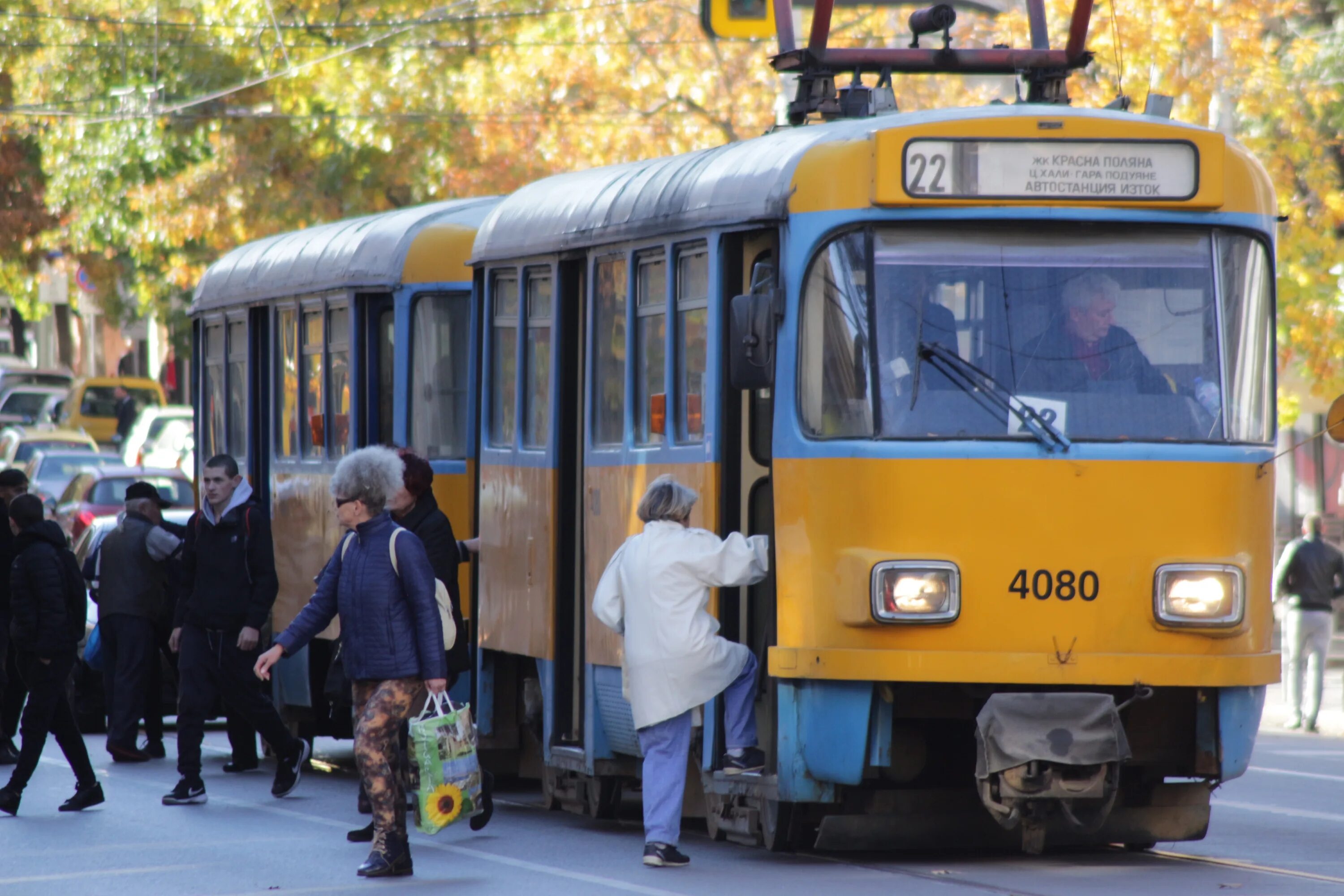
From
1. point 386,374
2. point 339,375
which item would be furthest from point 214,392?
point 386,374

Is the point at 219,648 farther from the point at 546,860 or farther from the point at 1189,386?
the point at 1189,386

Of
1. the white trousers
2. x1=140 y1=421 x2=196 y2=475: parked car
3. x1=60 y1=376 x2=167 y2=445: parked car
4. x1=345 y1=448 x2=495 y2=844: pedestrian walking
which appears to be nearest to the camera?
x1=345 y1=448 x2=495 y2=844: pedestrian walking

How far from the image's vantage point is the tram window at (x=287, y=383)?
16031 mm

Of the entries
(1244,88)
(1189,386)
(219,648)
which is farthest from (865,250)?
(1244,88)

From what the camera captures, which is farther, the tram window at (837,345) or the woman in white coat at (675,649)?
the woman in white coat at (675,649)

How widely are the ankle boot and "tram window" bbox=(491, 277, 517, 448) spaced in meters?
3.04

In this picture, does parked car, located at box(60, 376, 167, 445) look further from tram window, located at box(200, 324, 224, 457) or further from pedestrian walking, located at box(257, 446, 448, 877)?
pedestrian walking, located at box(257, 446, 448, 877)

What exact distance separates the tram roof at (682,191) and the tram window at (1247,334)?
544mm

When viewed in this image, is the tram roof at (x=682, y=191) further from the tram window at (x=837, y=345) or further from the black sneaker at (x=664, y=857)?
the black sneaker at (x=664, y=857)

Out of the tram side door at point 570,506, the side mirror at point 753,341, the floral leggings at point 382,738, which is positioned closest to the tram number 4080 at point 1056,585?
the side mirror at point 753,341

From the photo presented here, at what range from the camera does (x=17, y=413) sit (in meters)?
52.2

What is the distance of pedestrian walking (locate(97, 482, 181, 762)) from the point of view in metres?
15.5

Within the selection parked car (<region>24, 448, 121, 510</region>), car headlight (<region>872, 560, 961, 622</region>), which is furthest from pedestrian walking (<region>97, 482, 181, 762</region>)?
parked car (<region>24, 448, 121, 510</region>)

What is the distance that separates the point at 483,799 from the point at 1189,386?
3653 millimetres
